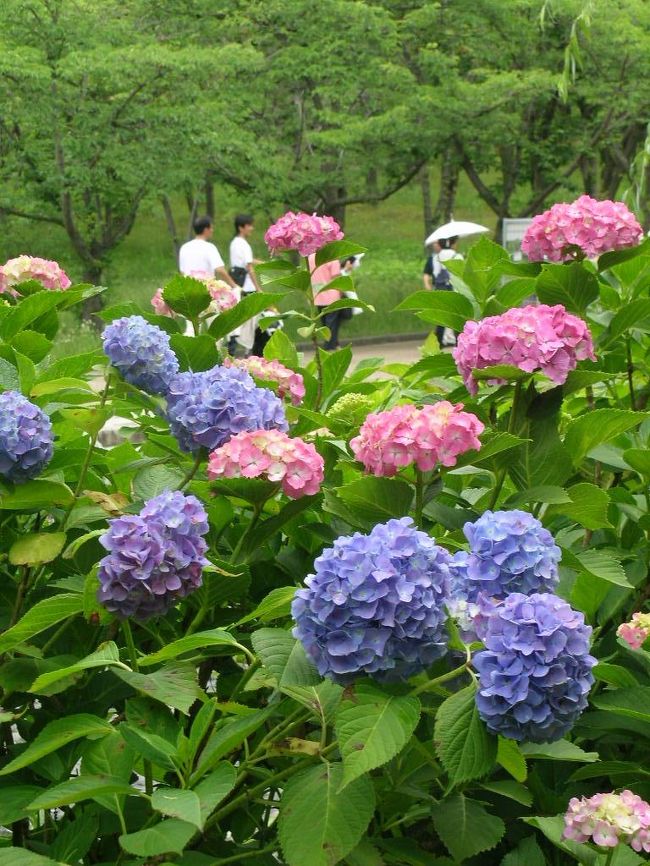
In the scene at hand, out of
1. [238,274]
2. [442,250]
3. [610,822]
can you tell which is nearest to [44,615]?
[610,822]

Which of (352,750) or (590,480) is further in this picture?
(590,480)

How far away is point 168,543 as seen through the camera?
4.12ft

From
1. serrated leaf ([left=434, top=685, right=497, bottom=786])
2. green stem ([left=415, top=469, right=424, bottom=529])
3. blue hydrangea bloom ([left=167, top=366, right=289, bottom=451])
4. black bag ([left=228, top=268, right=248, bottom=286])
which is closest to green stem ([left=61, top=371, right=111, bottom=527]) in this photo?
blue hydrangea bloom ([left=167, top=366, right=289, bottom=451])

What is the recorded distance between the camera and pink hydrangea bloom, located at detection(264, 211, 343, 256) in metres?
2.37

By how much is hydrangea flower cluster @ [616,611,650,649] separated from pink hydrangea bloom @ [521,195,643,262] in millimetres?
777

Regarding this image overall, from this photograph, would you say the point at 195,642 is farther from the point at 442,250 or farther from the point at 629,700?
the point at 442,250

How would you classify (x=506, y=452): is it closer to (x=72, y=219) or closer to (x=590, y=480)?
(x=590, y=480)

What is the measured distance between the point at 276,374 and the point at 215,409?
1.76 ft

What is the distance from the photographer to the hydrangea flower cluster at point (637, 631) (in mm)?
1425

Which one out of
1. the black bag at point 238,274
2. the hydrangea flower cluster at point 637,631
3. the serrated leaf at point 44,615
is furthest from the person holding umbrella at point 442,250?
the serrated leaf at point 44,615

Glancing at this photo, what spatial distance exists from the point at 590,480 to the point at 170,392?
27.5 inches

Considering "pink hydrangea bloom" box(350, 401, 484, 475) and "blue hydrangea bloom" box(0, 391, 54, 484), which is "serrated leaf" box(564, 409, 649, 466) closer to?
"pink hydrangea bloom" box(350, 401, 484, 475)

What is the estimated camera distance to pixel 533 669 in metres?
1.03

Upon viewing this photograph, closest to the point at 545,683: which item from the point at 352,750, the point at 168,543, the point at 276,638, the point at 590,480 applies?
the point at 352,750
